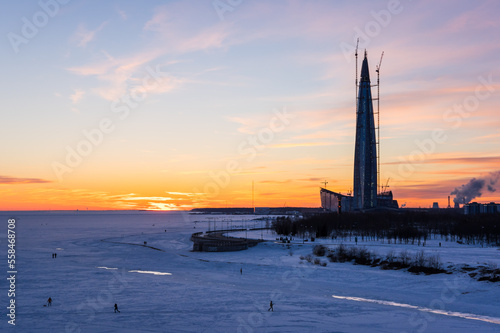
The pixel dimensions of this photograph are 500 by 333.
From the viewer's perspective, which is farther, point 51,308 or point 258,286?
point 258,286

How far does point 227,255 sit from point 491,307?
A: 166 ft

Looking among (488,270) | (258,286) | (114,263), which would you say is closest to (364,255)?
(488,270)

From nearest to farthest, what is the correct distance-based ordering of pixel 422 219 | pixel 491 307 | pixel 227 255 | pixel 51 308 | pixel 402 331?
1. pixel 402 331
2. pixel 51 308
3. pixel 491 307
4. pixel 227 255
5. pixel 422 219

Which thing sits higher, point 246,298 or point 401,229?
point 401,229

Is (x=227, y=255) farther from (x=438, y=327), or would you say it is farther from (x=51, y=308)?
(x=438, y=327)

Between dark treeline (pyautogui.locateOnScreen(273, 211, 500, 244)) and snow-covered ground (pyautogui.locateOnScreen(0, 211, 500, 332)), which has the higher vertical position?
dark treeline (pyautogui.locateOnScreen(273, 211, 500, 244))

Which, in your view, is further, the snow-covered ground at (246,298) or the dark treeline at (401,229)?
the dark treeline at (401,229)

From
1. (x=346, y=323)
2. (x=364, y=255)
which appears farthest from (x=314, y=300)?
(x=364, y=255)

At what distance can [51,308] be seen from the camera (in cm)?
3869

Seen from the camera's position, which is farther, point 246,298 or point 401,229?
point 401,229

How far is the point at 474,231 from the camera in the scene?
108688mm

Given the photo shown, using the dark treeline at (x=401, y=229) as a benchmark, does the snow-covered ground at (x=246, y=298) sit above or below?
below

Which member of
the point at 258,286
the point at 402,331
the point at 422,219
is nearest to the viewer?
the point at 402,331

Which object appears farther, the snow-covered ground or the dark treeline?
the dark treeline
